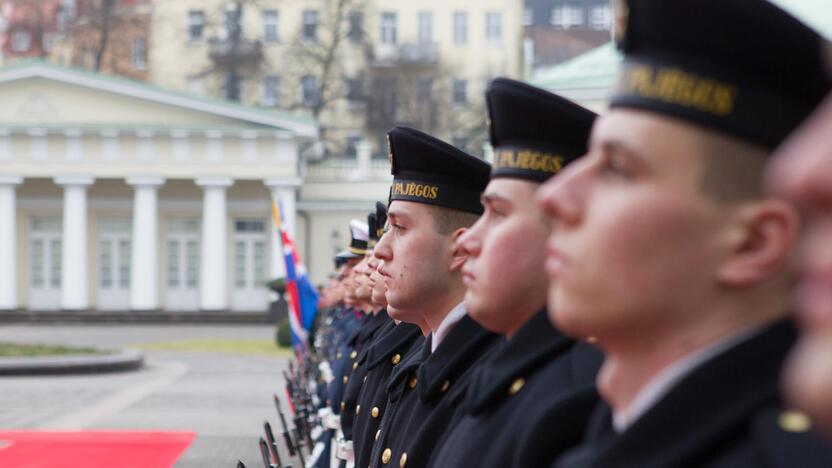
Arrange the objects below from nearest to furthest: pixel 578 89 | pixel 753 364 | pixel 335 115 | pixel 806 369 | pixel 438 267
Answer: pixel 806 369 < pixel 753 364 < pixel 438 267 < pixel 578 89 < pixel 335 115

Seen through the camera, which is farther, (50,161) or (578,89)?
(50,161)

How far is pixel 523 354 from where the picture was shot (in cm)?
305

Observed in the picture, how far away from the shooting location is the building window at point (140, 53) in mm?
66812

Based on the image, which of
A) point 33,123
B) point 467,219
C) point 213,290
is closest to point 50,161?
point 33,123

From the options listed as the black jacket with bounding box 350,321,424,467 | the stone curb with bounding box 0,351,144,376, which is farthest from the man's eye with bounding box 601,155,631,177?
the stone curb with bounding box 0,351,144,376

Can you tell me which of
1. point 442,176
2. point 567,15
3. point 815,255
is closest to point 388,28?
point 567,15

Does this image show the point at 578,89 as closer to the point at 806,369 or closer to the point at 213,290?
the point at 213,290

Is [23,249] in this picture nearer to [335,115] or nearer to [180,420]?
[335,115]

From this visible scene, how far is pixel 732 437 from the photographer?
1.98 meters

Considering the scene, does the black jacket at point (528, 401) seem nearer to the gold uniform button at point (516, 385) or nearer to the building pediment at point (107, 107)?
the gold uniform button at point (516, 385)

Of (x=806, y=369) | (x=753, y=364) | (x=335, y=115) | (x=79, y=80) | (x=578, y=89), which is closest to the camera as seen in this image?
(x=806, y=369)

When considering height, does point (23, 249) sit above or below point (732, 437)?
below

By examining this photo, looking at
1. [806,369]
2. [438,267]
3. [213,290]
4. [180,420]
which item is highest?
[806,369]

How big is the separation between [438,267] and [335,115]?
6101 cm
